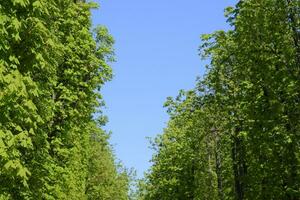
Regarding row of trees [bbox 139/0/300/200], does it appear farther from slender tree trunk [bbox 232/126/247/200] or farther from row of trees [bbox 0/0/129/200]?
row of trees [bbox 0/0/129/200]

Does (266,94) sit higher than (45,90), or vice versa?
(266,94)

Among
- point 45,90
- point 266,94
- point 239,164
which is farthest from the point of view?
point 239,164

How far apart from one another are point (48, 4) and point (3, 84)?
3809 millimetres

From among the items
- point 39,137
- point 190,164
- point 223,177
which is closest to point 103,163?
point 190,164

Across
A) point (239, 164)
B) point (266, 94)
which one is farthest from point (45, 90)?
point (239, 164)

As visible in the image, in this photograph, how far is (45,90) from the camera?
16172mm

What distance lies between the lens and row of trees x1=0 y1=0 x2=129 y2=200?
42.6 feet

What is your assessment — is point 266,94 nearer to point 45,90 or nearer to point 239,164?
point 239,164

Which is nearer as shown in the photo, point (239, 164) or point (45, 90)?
point (45, 90)

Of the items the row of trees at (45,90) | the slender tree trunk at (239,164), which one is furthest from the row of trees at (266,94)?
the row of trees at (45,90)

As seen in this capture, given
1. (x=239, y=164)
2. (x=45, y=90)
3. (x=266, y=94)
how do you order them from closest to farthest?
1. (x=45, y=90)
2. (x=266, y=94)
3. (x=239, y=164)

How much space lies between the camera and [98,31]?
33.4 meters

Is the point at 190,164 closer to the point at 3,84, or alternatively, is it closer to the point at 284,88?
the point at 284,88

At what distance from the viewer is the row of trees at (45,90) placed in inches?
512
